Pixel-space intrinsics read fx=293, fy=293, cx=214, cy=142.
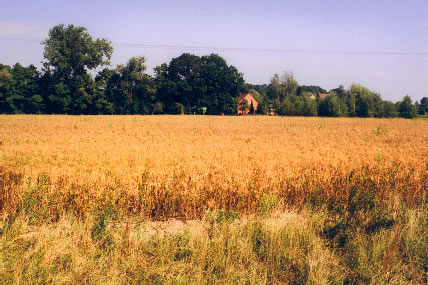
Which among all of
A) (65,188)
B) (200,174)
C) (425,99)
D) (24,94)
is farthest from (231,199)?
(425,99)

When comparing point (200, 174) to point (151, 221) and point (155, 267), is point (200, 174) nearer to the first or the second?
point (151, 221)

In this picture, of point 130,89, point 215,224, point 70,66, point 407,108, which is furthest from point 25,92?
point 407,108

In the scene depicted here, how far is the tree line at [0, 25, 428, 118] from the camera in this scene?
2491 inches

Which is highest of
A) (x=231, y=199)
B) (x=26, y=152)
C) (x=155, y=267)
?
(x=26, y=152)

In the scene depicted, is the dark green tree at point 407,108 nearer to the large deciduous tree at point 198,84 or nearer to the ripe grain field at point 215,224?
the large deciduous tree at point 198,84

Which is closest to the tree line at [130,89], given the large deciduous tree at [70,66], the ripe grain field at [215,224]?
the large deciduous tree at [70,66]

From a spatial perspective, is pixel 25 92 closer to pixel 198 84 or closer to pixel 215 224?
pixel 198 84

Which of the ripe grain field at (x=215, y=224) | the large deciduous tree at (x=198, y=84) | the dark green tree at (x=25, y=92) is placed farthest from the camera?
the large deciduous tree at (x=198, y=84)

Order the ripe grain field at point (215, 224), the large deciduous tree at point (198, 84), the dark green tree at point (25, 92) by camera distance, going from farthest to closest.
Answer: the large deciduous tree at point (198, 84), the dark green tree at point (25, 92), the ripe grain field at point (215, 224)

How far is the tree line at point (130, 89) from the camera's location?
63.3 metres

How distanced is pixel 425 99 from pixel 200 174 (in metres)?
171

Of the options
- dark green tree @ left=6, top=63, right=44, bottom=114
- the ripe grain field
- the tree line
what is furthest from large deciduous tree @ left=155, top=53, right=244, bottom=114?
the ripe grain field

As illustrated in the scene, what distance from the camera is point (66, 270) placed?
154 inches

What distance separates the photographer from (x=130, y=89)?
238 feet
